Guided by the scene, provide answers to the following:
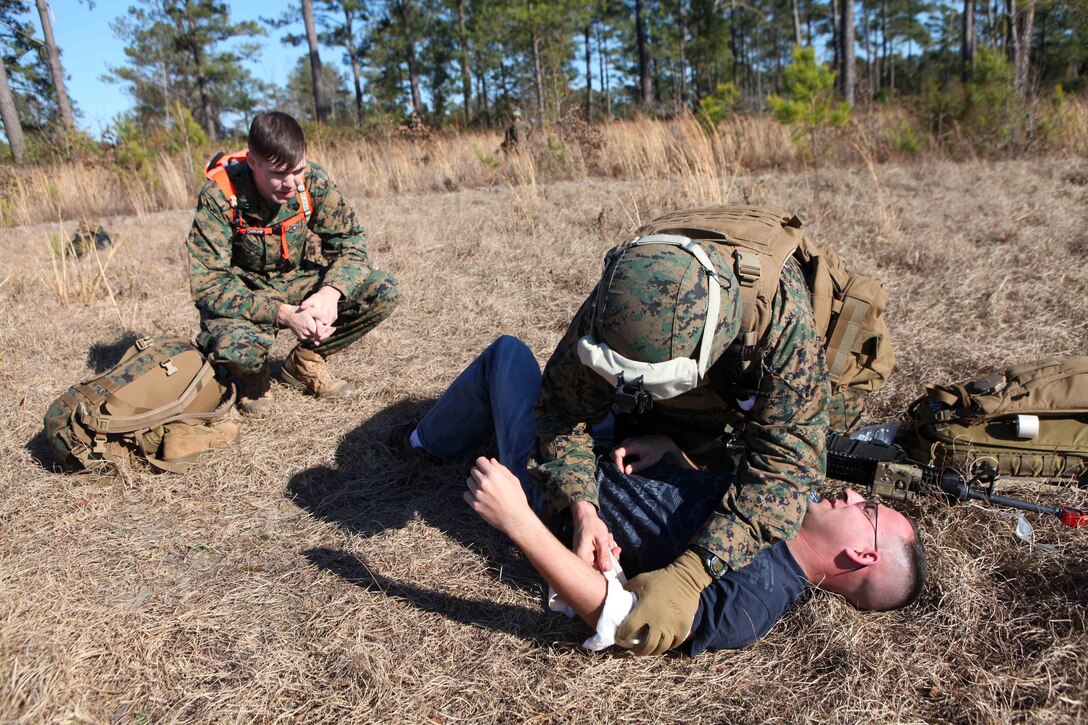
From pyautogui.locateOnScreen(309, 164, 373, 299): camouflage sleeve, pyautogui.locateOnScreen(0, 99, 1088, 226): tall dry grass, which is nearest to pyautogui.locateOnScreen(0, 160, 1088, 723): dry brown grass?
pyautogui.locateOnScreen(309, 164, 373, 299): camouflage sleeve

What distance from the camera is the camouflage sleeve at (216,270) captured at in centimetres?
313

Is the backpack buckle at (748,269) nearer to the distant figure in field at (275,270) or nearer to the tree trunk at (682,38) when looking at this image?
the distant figure in field at (275,270)

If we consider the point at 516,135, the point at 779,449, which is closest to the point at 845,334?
the point at 779,449

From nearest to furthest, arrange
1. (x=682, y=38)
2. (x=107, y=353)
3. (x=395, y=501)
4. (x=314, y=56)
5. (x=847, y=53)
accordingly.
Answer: (x=395, y=501) → (x=107, y=353) → (x=847, y=53) → (x=314, y=56) → (x=682, y=38)

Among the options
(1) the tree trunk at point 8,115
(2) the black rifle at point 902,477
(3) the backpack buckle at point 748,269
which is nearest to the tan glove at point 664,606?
(3) the backpack buckle at point 748,269

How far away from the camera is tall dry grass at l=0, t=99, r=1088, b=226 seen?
8602 millimetres

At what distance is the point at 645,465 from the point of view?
2215 millimetres

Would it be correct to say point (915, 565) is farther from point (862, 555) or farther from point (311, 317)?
point (311, 317)

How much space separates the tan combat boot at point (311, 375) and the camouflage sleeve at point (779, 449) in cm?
233

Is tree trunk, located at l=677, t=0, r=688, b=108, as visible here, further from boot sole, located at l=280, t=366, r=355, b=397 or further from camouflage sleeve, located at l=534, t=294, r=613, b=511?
camouflage sleeve, located at l=534, t=294, r=613, b=511

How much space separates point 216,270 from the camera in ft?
10.4

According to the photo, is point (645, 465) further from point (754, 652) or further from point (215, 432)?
point (215, 432)

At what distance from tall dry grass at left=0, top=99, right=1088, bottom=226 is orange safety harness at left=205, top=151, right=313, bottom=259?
5014 mm

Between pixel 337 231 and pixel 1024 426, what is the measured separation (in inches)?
126
